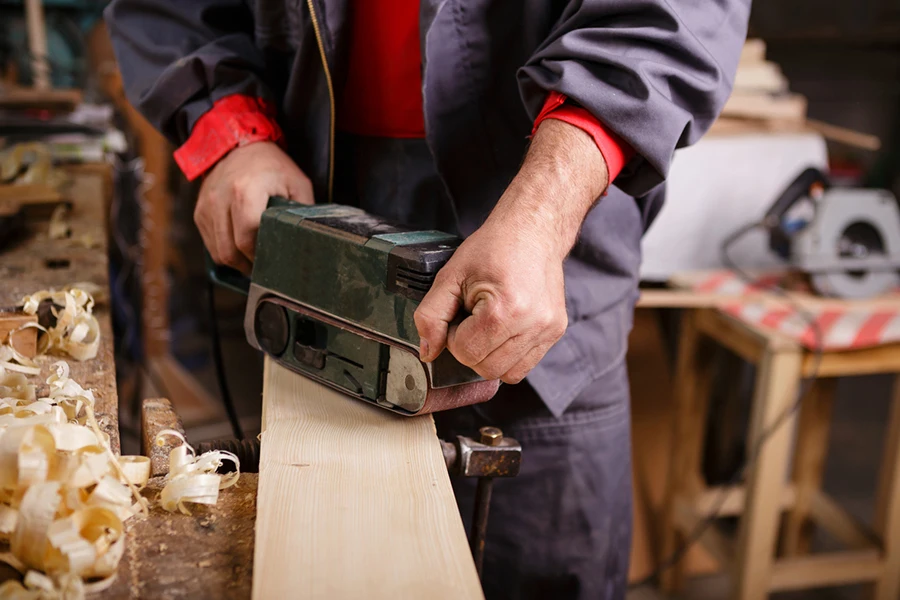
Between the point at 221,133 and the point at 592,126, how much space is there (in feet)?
1.74

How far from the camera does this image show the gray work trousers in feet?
3.64

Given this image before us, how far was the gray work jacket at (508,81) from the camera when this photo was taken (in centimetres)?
86

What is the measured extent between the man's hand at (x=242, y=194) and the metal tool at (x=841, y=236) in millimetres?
1285

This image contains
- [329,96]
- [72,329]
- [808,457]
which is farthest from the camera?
[808,457]

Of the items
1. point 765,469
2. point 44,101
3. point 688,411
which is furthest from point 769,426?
point 44,101

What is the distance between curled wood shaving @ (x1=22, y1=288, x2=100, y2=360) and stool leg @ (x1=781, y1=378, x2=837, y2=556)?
190cm

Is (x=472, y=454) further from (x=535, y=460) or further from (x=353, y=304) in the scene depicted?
(x=535, y=460)

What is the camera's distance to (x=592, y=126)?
0.85 metres

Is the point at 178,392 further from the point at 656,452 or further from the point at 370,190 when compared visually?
the point at 370,190

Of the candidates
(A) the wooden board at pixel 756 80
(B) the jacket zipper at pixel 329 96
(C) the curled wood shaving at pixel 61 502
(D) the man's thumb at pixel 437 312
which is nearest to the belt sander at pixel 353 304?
(D) the man's thumb at pixel 437 312

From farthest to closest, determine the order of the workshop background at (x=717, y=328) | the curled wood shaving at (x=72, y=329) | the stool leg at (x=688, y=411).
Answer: the stool leg at (x=688, y=411) → the workshop background at (x=717, y=328) → the curled wood shaving at (x=72, y=329)

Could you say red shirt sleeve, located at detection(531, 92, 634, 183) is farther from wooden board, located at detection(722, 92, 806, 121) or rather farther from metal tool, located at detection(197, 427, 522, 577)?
wooden board, located at detection(722, 92, 806, 121)

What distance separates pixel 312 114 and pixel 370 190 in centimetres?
14

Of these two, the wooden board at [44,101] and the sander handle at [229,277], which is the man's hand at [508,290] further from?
the wooden board at [44,101]
